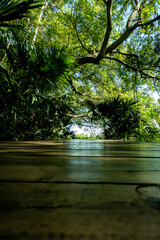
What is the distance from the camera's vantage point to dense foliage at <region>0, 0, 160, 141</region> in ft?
9.38

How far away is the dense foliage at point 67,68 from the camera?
2.86 meters

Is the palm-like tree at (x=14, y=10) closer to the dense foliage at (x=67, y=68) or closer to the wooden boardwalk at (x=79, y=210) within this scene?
the dense foliage at (x=67, y=68)

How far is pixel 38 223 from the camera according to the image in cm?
19

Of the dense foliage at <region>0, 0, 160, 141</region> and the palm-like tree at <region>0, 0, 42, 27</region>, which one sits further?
the dense foliage at <region>0, 0, 160, 141</region>

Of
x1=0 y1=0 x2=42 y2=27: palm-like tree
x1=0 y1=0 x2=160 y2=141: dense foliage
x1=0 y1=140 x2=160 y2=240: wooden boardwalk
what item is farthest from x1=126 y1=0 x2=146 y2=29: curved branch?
x1=0 y1=140 x2=160 y2=240: wooden boardwalk

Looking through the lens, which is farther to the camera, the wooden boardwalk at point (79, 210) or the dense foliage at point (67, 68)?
the dense foliage at point (67, 68)

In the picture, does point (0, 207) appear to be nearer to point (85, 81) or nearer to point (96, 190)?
point (96, 190)

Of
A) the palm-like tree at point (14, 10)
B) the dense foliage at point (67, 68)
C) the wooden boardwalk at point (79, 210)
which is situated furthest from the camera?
the dense foliage at point (67, 68)

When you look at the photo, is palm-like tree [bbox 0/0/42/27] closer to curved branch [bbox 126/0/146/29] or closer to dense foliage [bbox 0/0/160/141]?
dense foliage [bbox 0/0/160/141]

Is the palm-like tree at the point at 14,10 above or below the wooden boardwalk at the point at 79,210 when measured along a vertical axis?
above

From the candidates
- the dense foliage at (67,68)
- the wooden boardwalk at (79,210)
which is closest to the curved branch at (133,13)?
the dense foliage at (67,68)

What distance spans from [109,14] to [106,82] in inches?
153

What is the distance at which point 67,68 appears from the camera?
3.07 metres

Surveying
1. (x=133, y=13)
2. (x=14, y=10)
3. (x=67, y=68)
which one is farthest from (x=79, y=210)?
(x=133, y=13)
